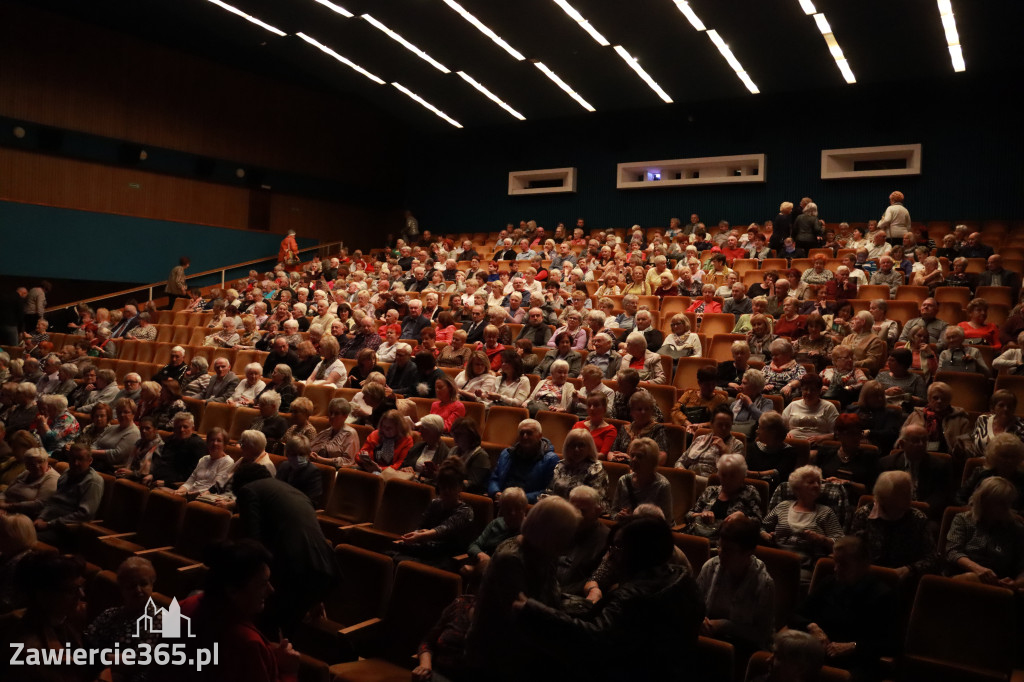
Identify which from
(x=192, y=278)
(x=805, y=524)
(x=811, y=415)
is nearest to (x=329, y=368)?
(x=811, y=415)

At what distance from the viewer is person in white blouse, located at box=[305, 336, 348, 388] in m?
5.39

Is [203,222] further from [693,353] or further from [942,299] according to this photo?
[942,299]

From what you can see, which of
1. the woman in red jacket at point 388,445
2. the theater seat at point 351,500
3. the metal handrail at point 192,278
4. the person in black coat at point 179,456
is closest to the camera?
the theater seat at point 351,500

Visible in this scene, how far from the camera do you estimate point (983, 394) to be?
13.2 ft

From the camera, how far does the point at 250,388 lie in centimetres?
538

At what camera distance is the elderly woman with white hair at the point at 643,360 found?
4676 mm

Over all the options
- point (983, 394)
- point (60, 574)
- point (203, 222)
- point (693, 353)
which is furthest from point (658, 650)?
point (203, 222)

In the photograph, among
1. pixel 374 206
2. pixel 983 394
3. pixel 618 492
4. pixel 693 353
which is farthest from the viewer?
pixel 374 206

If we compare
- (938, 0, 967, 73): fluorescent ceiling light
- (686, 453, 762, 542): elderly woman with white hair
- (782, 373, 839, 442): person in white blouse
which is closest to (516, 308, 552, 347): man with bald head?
(782, 373, 839, 442): person in white blouse

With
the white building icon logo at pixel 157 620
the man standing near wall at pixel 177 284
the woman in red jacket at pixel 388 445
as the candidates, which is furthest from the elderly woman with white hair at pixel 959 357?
the man standing near wall at pixel 177 284

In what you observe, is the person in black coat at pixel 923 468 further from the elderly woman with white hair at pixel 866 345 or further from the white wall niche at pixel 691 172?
the white wall niche at pixel 691 172

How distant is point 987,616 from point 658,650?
110cm

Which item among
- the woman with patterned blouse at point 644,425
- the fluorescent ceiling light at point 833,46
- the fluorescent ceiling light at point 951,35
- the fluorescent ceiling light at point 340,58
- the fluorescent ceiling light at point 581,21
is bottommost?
the woman with patterned blouse at point 644,425

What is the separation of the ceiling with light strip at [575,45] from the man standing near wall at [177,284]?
3085 millimetres
